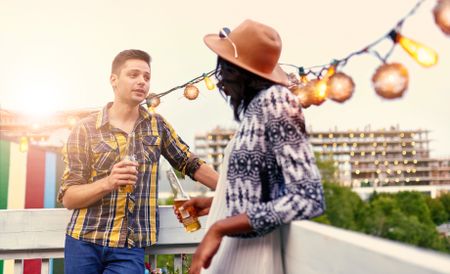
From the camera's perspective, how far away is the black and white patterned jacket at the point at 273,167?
0.97 metres

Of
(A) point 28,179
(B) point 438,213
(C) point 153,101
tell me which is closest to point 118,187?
(C) point 153,101

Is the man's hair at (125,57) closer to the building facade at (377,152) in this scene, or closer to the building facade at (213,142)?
the building facade at (377,152)

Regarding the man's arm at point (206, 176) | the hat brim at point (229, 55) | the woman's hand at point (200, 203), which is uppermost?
the hat brim at point (229, 55)

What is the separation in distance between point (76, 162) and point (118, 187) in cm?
28

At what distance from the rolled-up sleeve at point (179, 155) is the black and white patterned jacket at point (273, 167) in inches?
39.7

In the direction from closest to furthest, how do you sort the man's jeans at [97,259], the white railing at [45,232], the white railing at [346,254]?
the white railing at [346,254] → the man's jeans at [97,259] → the white railing at [45,232]

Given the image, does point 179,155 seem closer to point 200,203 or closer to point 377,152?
point 200,203

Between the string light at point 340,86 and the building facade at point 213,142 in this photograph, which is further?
the building facade at point 213,142

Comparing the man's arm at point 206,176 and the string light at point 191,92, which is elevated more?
the string light at point 191,92

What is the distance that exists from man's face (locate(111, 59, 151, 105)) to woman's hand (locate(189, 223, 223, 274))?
109 centimetres

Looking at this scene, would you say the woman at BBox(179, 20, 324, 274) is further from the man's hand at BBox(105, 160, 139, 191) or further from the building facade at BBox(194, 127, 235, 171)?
the building facade at BBox(194, 127, 235, 171)

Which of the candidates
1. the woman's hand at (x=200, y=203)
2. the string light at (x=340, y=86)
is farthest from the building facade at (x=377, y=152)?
the woman's hand at (x=200, y=203)

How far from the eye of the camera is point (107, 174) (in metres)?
1.91

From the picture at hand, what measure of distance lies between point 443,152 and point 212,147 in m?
50.0
